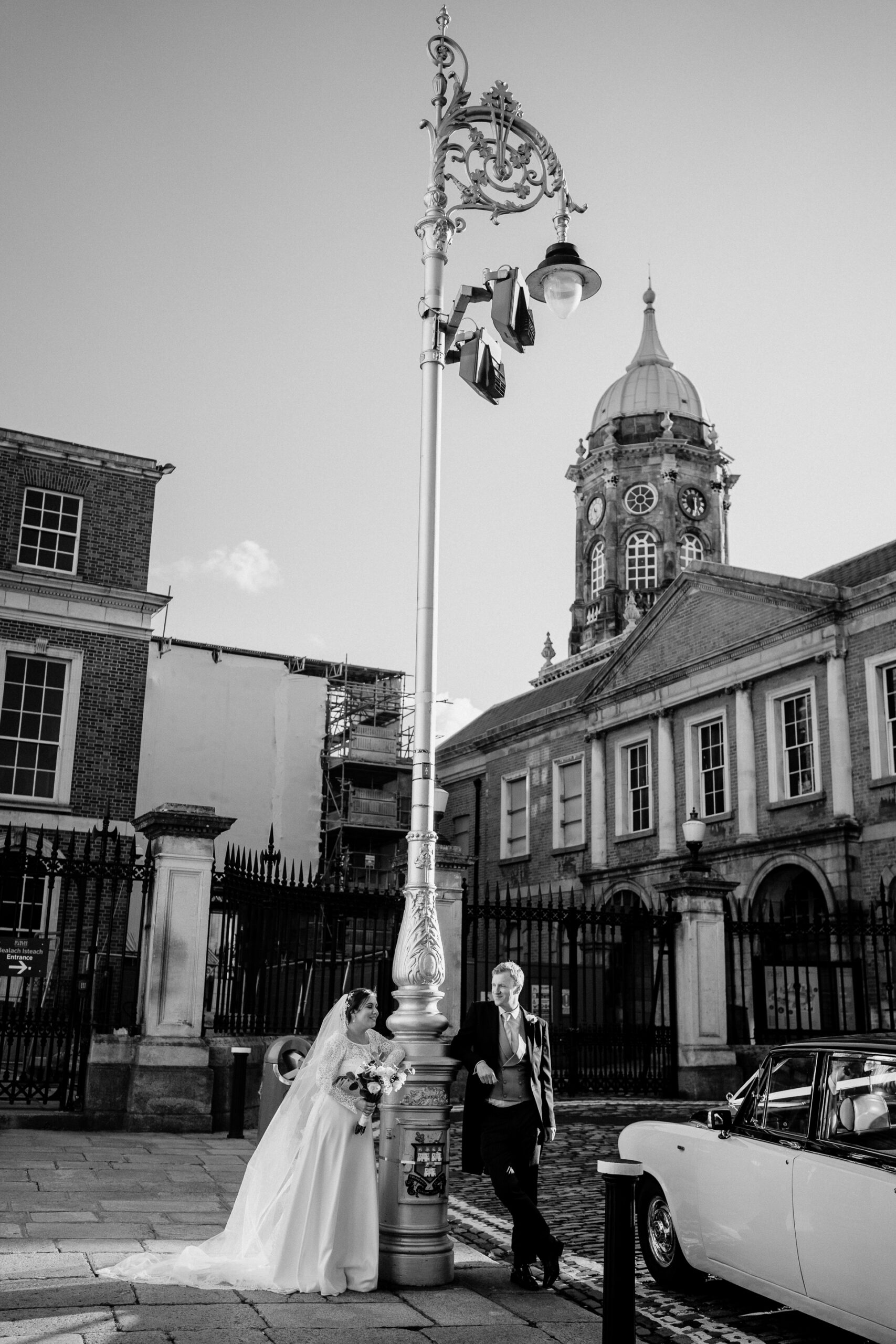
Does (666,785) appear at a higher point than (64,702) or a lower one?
lower

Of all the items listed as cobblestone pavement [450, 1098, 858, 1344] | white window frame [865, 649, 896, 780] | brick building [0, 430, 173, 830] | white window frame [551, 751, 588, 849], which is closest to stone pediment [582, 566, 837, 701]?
white window frame [865, 649, 896, 780]

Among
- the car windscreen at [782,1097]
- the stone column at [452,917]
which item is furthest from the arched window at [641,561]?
the car windscreen at [782,1097]

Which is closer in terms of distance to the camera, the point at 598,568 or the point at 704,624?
the point at 704,624

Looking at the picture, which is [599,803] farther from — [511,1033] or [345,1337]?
[345,1337]

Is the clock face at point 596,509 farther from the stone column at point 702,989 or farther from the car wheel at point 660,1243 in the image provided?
the car wheel at point 660,1243

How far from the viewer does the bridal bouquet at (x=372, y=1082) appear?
6.84 metres

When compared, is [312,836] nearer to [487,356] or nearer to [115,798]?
[115,798]

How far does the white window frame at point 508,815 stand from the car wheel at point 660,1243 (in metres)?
26.9

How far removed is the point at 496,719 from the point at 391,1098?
1351 inches

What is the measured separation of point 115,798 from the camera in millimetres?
23656

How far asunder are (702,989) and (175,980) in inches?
299

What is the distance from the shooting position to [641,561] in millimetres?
54469

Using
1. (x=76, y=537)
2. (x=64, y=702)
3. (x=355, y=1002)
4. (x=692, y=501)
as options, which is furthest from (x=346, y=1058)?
(x=692, y=501)

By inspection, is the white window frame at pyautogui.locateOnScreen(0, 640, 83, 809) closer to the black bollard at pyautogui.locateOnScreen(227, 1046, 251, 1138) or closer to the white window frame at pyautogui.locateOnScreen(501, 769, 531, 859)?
the black bollard at pyautogui.locateOnScreen(227, 1046, 251, 1138)
